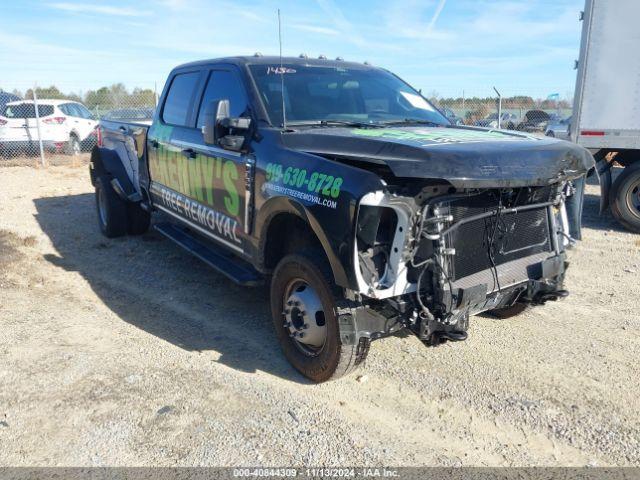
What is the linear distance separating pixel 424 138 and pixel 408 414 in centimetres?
164

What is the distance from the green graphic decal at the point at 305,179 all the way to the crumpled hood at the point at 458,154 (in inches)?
6.3

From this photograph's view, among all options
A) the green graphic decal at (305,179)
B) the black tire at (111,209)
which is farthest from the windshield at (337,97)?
the black tire at (111,209)

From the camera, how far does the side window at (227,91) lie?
4207mm

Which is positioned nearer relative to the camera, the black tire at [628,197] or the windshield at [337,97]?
the windshield at [337,97]

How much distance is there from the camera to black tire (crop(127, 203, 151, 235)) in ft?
23.4

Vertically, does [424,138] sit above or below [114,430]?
above

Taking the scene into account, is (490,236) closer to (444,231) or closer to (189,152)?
(444,231)

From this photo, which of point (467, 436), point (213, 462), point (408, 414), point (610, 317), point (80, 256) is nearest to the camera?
point (213, 462)

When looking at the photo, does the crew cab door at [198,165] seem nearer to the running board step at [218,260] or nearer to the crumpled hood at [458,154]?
the running board step at [218,260]

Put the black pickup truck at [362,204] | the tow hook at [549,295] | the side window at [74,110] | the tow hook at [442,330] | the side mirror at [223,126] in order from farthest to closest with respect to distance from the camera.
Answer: the side window at [74,110] < the side mirror at [223,126] < the tow hook at [549,295] < the tow hook at [442,330] < the black pickup truck at [362,204]

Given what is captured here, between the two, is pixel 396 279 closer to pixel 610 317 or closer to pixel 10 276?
pixel 610 317

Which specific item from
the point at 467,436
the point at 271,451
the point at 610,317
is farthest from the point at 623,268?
the point at 271,451

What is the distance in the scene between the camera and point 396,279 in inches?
116

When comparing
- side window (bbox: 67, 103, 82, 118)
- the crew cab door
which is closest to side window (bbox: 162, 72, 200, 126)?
the crew cab door
